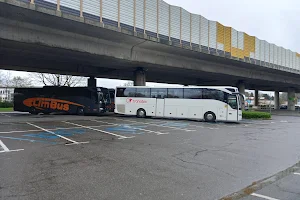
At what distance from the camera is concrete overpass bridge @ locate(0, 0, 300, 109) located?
14.5 m

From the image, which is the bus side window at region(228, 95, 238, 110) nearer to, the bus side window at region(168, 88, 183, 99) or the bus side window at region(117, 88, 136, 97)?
the bus side window at region(168, 88, 183, 99)

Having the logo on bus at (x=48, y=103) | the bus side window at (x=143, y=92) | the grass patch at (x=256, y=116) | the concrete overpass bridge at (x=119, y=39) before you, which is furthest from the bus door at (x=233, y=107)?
the logo on bus at (x=48, y=103)

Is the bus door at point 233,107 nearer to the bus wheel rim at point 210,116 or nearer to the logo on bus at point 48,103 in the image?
the bus wheel rim at point 210,116

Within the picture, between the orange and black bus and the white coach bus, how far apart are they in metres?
3.15

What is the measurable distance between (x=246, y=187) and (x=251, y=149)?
4.33 meters

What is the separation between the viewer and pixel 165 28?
20.3 meters

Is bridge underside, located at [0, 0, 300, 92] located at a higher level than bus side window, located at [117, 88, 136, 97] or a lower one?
higher

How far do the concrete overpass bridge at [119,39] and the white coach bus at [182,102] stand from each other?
309cm

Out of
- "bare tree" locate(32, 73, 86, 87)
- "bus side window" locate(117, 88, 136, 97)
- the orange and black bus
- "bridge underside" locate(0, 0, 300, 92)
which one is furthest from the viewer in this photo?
"bare tree" locate(32, 73, 86, 87)

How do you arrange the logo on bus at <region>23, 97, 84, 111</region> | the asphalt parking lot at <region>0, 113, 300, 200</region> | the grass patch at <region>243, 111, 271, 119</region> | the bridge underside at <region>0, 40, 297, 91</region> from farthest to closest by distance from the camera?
the logo on bus at <region>23, 97, 84, 111</region>, the grass patch at <region>243, 111, 271, 119</region>, the bridge underside at <region>0, 40, 297, 91</region>, the asphalt parking lot at <region>0, 113, 300, 200</region>

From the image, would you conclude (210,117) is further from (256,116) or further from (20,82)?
(20,82)

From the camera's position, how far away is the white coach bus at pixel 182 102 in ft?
65.1

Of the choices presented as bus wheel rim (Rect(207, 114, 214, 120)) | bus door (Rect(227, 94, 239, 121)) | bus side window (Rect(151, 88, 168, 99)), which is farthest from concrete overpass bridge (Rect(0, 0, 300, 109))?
bus wheel rim (Rect(207, 114, 214, 120))

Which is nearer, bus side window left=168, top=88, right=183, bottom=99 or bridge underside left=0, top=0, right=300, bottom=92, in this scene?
bridge underside left=0, top=0, right=300, bottom=92
